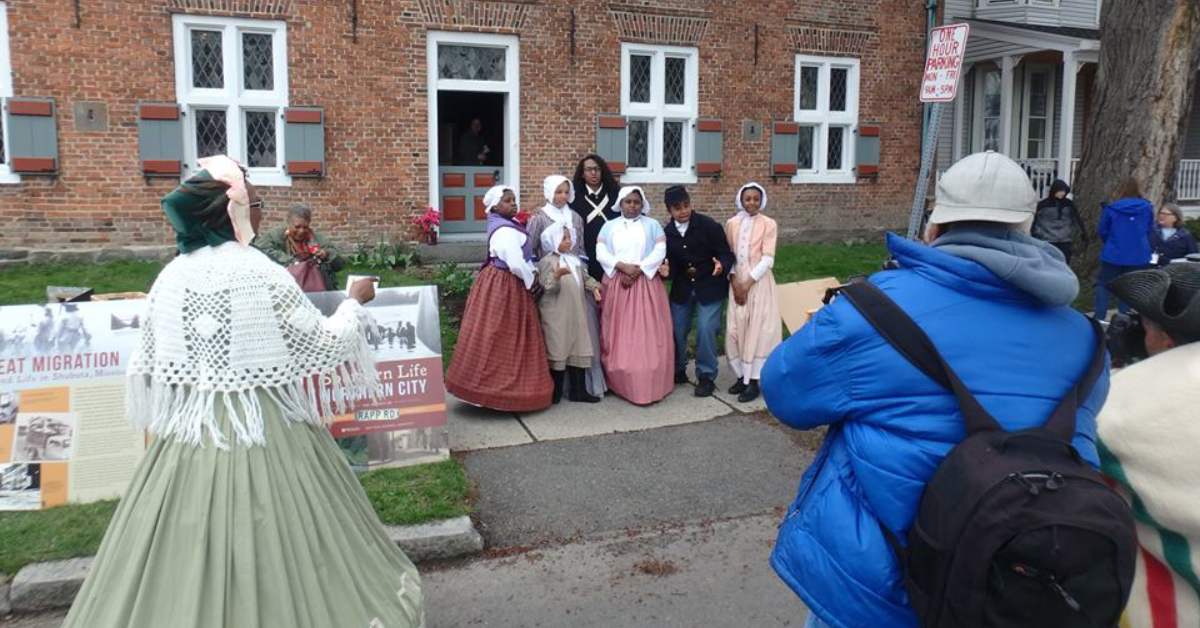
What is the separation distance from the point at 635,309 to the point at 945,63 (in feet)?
9.71

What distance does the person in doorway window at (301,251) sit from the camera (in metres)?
6.29

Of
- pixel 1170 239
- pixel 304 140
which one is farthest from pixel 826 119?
pixel 304 140

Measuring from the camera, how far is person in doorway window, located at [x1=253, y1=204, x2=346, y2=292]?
20.6ft

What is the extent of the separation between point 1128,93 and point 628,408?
8843mm

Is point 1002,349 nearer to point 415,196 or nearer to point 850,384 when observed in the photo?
point 850,384

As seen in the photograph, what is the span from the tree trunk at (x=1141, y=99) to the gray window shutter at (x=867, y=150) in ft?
13.5

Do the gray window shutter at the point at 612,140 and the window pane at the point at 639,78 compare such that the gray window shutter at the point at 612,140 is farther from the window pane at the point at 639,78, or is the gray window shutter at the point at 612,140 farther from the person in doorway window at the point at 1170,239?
the person in doorway window at the point at 1170,239

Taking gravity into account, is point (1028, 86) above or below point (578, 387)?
above

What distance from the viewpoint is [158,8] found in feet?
38.1

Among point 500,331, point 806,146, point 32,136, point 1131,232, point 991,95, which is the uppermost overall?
point 991,95

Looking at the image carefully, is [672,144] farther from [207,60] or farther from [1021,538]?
[1021,538]

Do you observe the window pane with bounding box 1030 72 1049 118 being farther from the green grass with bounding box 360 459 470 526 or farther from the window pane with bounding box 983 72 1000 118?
the green grass with bounding box 360 459 470 526

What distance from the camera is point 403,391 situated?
5.96 meters

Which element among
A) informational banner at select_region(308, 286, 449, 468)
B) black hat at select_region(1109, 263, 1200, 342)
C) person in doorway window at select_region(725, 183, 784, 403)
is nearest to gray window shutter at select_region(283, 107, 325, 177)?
person in doorway window at select_region(725, 183, 784, 403)
